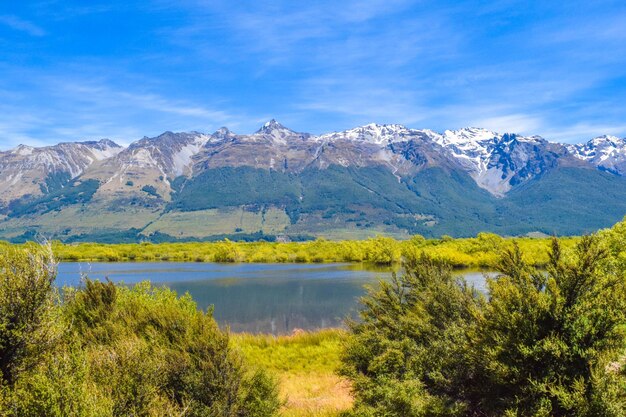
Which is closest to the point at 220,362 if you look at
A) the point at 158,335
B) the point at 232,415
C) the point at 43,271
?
the point at 232,415

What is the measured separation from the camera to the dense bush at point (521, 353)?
12758 mm

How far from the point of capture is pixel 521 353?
13.5m

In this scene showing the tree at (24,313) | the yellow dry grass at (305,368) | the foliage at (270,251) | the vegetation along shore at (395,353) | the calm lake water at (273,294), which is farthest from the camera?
the foliage at (270,251)

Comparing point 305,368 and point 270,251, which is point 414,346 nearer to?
point 305,368

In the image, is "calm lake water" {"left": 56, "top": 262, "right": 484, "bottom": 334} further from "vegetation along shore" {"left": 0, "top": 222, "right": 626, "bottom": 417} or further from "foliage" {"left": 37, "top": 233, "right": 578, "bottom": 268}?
"foliage" {"left": 37, "top": 233, "right": 578, "bottom": 268}

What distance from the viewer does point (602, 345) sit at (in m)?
12.9

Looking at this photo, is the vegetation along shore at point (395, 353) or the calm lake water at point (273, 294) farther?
the calm lake water at point (273, 294)

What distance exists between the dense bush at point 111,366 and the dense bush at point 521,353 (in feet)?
16.0

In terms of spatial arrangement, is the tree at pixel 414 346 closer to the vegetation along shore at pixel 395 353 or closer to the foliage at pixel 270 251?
the vegetation along shore at pixel 395 353

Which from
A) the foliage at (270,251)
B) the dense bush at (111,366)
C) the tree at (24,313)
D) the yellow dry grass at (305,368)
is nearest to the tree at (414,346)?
the yellow dry grass at (305,368)

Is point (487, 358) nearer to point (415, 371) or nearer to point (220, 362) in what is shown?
point (415, 371)

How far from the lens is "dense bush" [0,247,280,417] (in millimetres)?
10984

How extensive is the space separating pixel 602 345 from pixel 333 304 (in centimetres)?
5494

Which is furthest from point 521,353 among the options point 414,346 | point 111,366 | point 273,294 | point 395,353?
point 273,294
